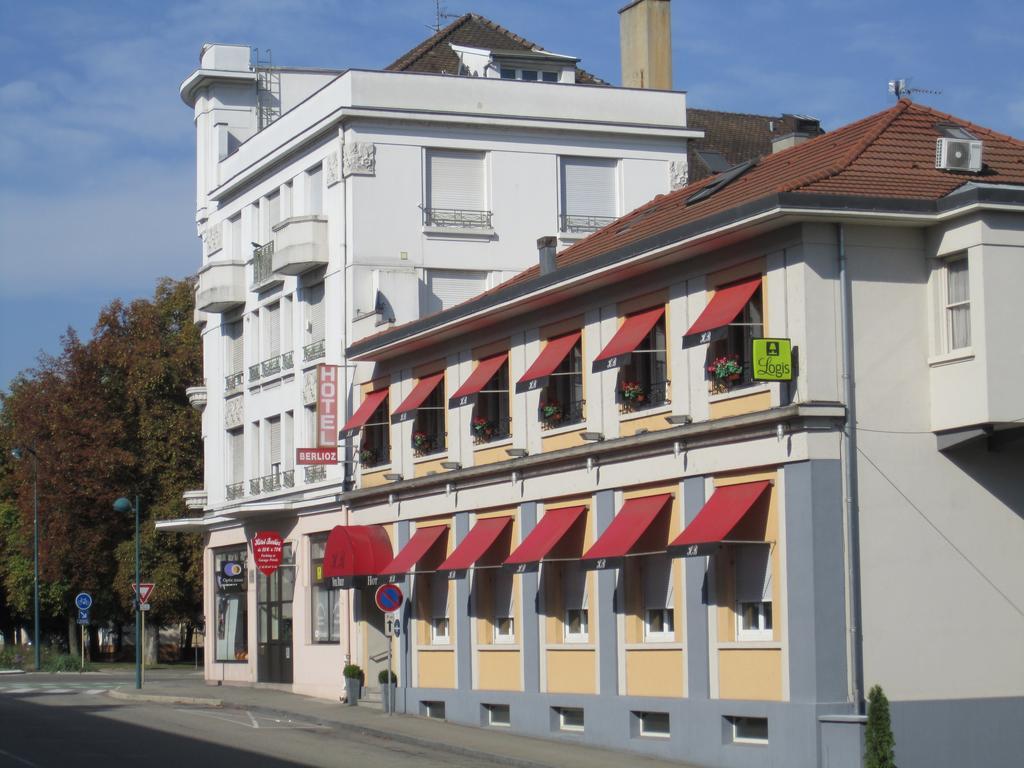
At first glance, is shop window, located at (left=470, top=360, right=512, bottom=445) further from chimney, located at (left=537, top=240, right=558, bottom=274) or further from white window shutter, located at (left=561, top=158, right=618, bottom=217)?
white window shutter, located at (left=561, top=158, right=618, bottom=217)

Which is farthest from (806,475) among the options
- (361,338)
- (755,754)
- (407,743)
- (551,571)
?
(361,338)

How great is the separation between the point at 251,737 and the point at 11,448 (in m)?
47.7

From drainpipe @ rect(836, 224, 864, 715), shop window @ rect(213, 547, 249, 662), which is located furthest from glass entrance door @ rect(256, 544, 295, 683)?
drainpipe @ rect(836, 224, 864, 715)

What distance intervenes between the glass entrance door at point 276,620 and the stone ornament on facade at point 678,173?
13.6 m

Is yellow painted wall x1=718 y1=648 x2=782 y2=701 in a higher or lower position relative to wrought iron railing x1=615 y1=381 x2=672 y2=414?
lower

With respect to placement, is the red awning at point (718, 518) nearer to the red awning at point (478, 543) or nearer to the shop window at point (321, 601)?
the red awning at point (478, 543)

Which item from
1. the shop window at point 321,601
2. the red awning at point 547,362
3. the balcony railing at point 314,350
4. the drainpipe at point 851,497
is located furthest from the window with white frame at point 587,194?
the drainpipe at point 851,497

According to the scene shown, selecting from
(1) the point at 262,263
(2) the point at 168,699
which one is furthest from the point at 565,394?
(1) the point at 262,263

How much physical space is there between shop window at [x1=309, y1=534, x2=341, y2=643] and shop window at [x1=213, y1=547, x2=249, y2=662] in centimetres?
550

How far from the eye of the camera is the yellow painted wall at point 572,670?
2722 centimetres

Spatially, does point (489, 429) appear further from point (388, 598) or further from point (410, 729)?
point (410, 729)

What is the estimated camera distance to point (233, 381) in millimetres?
46375

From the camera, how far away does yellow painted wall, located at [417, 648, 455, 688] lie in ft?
105

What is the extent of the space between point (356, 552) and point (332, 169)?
32.0 ft
